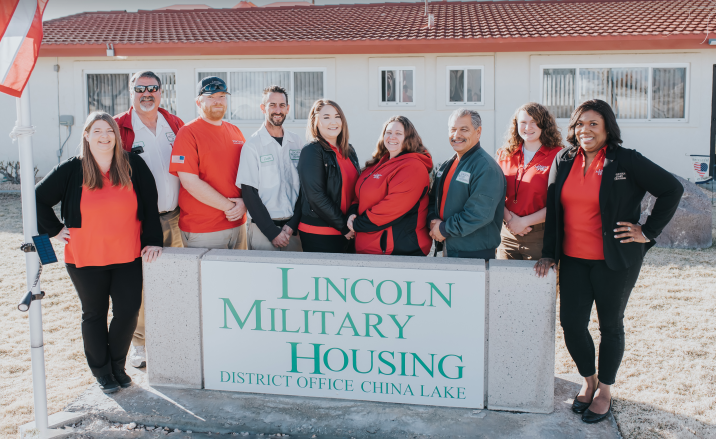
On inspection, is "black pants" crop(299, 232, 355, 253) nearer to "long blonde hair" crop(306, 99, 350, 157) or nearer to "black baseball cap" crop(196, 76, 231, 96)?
"long blonde hair" crop(306, 99, 350, 157)

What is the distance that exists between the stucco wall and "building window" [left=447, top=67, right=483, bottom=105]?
0.58 ft

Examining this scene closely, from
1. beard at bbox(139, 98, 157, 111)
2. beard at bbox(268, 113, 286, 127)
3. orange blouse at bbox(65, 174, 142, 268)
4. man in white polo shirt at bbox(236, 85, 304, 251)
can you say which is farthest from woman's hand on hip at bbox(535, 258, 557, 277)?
beard at bbox(139, 98, 157, 111)

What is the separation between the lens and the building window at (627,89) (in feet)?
40.5

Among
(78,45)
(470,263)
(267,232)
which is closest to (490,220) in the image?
(470,263)

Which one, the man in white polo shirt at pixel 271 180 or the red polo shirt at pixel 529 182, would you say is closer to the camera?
the red polo shirt at pixel 529 182

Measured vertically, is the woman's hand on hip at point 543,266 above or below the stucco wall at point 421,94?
below

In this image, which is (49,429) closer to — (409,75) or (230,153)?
(230,153)

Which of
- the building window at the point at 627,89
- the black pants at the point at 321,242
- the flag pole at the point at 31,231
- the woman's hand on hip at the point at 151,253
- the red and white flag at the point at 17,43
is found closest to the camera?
the red and white flag at the point at 17,43

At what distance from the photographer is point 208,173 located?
405 centimetres

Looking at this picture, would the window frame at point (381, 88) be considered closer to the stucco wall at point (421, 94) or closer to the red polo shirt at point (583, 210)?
the stucco wall at point (421, 94)

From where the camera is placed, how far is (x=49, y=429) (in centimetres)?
327

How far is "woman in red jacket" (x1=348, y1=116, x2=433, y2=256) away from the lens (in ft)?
12.3

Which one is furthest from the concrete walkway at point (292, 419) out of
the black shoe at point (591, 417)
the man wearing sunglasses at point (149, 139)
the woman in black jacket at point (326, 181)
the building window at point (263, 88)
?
the building window at point (263, 88)

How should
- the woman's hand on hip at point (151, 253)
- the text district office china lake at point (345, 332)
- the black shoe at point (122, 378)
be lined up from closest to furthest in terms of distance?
the text district office china lake at point (345, 332)
the woman's hand on hip at point (151, 253)
the black shoe at point (122, 378)
